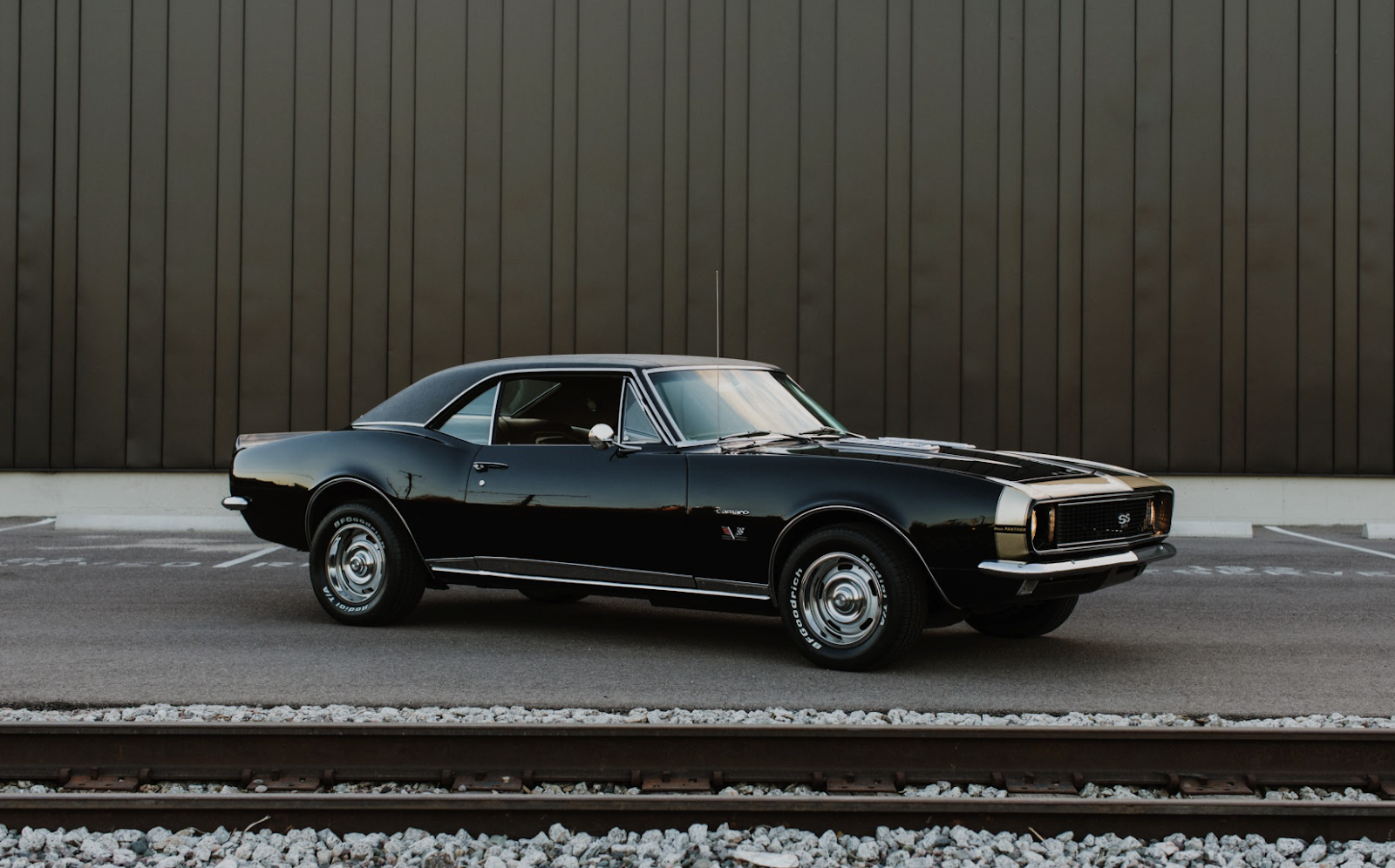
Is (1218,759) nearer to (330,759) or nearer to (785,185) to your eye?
(330,759)

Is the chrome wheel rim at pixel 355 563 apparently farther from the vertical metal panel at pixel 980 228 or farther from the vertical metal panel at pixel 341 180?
the vertical metal panel at pixel 980 228

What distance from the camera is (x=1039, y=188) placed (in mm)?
14148

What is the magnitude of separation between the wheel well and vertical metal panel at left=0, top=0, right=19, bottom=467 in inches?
449

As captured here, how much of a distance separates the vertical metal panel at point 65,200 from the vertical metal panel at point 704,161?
20.2 ft

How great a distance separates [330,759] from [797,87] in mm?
11137

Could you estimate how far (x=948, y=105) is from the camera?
46.4 feet

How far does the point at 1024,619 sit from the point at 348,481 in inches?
142

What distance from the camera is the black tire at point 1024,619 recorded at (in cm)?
673

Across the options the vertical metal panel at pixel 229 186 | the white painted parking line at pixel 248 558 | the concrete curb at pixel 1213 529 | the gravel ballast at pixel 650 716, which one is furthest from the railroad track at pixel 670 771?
the vertical metal panel at pixel 229 186

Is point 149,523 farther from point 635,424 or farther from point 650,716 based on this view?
point 650,716

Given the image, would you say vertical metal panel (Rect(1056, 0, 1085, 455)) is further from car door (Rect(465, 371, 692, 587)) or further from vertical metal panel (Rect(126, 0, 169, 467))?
vertical metal panel (Rect(126, 0, 169, 467))

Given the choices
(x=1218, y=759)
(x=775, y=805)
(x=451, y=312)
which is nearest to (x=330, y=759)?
(x=775, y=805)

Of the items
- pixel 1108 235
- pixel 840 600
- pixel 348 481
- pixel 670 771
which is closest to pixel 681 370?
pixel 840 600

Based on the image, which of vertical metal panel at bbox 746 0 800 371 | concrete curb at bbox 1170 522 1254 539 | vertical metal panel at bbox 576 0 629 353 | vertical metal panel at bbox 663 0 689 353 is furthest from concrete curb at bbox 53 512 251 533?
concrete curb at bbox 1170 522 1254 539
